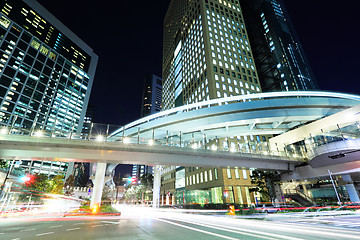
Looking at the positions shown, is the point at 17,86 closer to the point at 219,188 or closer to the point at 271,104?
the point at 219,188

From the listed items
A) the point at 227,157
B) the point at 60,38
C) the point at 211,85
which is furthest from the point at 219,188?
the point at 60,38

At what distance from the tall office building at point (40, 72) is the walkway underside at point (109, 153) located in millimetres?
84535

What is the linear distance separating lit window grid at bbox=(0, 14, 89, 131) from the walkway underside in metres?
62.9

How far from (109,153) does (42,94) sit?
112137 mm

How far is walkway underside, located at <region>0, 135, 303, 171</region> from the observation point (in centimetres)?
1852

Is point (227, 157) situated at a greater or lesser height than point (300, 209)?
greater

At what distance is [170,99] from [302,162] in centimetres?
7596

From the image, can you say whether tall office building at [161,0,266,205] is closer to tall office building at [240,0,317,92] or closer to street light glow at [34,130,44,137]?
tall office building at [240,0,317,92]

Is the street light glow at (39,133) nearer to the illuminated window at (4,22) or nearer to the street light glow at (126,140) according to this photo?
the street light glow at (126,140)

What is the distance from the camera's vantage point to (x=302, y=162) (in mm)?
30203

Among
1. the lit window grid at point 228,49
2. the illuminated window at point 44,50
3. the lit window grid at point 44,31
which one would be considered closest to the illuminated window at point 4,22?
the lit window grid at point 44,31

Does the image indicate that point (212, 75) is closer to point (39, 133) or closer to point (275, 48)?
point (275, 48)

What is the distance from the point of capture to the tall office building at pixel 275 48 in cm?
7388

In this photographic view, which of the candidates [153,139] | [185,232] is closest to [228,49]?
[153,139]
